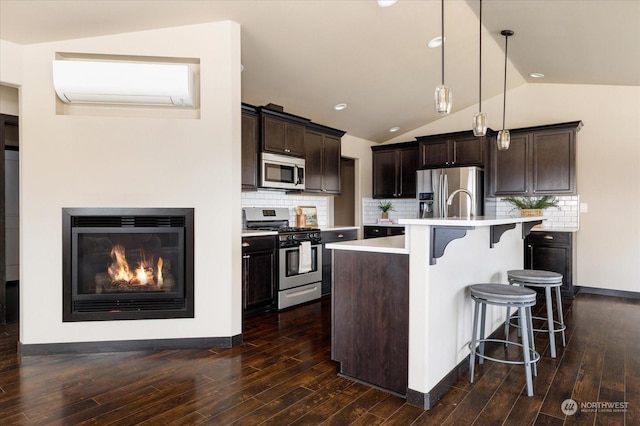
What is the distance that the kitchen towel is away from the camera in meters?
4.72

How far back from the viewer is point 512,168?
577 centimetres

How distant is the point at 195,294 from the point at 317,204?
3180 mm

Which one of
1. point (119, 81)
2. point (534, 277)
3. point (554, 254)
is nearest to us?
point (119, 81)

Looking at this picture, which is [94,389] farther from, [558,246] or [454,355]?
[558,246]

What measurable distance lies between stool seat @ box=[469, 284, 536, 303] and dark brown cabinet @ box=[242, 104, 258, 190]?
2.74 m

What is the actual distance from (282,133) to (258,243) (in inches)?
56.5

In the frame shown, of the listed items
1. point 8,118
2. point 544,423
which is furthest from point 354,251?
point 8,118

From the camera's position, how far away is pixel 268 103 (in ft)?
16.4

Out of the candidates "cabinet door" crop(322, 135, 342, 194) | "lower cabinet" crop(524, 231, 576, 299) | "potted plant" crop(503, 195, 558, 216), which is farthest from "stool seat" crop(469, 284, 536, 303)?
"potted plant" crop(503, 195, 558, 216)

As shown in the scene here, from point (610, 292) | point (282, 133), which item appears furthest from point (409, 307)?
point (610, 292)

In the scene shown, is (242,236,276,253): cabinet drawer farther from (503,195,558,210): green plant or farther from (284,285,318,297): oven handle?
(503,195,558,210): green plant

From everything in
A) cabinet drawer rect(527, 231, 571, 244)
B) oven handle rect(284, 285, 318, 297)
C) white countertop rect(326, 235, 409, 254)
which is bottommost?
oven handle rect(284, 285, 318, 297)

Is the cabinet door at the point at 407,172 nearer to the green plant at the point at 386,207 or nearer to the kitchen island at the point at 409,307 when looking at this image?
the green plant at the point at 386,207

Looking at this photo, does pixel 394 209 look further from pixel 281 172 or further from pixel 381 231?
pixel 281 172
